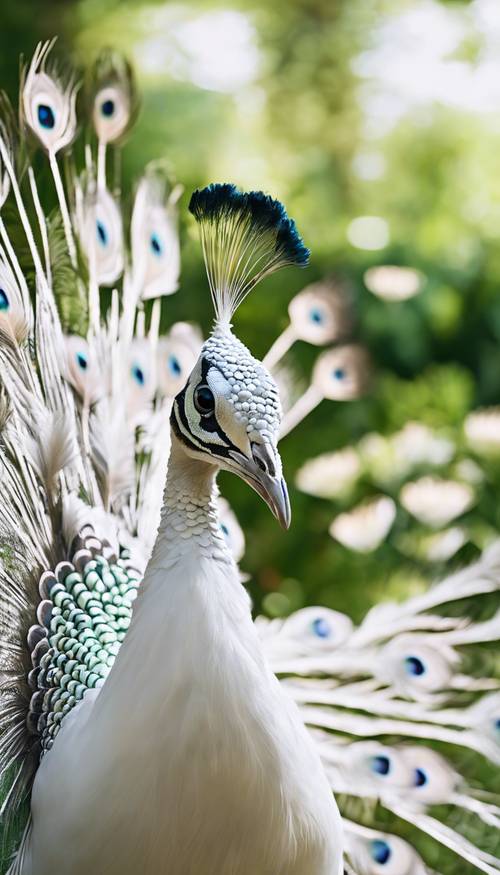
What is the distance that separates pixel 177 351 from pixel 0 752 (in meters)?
0.59

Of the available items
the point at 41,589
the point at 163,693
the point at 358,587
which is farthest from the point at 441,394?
the point at 163,693

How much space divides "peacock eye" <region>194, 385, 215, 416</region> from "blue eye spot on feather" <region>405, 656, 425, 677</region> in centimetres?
65

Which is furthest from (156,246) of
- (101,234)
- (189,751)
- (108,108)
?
(189,751)

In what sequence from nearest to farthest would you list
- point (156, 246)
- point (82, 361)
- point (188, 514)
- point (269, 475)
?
point (269, 475) → point (188, 514) → point (82, 361) → point (156, 246)

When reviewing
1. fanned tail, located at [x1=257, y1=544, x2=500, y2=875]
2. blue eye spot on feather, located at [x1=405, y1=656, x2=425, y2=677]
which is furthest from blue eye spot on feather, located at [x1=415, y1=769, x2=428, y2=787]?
blue eye spot on feather, located at [x1=405, y1=656, x2=425, y2=677]

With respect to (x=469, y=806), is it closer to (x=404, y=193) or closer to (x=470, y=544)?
(x=470, y=544)

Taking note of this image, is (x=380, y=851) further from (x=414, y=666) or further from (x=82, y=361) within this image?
(x=82, y=361)

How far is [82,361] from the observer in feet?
4.36

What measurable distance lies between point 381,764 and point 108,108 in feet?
3.04

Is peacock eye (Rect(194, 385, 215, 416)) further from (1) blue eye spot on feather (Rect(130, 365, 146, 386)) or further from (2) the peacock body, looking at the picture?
(1) blue eye spot on feather (Rect(130, 365, 146, 386))

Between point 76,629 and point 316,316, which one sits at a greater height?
point 316,316

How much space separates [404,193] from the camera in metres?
3.32

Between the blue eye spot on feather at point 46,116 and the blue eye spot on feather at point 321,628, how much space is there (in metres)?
0.74

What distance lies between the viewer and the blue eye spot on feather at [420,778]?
138cm
